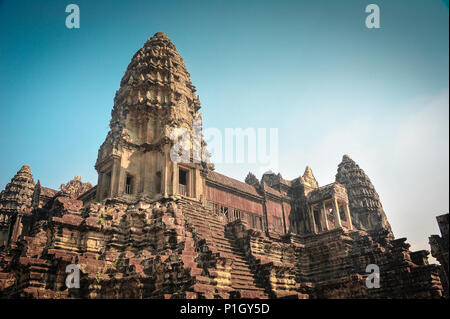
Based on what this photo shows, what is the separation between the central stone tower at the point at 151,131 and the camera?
76.0ft

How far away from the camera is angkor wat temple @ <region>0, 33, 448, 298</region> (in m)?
15.3

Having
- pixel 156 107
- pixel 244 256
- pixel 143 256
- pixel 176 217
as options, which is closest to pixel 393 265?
pixel 244 256

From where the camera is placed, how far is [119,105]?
86.4 ft

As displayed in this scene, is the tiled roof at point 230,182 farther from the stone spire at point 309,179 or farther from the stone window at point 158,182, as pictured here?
the stone spire at point 309,179

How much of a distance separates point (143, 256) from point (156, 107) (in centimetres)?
1190

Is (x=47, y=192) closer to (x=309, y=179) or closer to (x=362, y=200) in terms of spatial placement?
(x=309, y=179)

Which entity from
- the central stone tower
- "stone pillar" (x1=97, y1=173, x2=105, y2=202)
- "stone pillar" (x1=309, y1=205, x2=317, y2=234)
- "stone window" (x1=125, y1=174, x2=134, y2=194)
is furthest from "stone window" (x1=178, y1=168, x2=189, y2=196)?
"stone pillar" (x1=309, y1=205, x2=317, y2=234)

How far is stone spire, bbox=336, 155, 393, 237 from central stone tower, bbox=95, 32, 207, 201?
32763 mm

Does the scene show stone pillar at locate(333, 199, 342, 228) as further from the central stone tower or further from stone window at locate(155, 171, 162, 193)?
stone window at locate(155, 171, 162, 193)

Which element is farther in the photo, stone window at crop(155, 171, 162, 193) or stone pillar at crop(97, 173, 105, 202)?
stone window at crop(155, 171, 162, 193)

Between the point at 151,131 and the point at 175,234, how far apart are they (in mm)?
9447

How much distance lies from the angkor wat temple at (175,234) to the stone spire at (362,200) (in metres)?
18.2

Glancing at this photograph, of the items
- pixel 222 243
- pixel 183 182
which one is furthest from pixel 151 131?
pixel 222 243
